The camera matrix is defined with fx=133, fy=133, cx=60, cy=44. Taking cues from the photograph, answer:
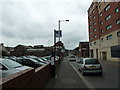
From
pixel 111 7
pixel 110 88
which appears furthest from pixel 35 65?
pixel 111 7

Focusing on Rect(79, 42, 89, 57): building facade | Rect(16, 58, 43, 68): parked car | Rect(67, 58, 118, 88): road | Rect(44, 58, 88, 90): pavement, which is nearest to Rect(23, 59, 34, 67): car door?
Rect(16, 58, 43, 68): parked car

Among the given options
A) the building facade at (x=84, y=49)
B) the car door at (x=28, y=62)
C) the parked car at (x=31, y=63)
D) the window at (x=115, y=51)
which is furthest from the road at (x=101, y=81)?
the building facade at (x=84, y=49)

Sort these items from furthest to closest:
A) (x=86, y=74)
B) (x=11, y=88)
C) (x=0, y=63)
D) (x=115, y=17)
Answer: (x=115, y=17) < (x=86, y=74) < (x=0, y=63) < (x=11, y=88)

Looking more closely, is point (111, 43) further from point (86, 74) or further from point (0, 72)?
point (0, 72)

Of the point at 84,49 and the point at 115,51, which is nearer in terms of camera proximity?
the point at 115,51

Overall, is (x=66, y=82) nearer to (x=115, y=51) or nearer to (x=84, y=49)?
(x=115, y=51)

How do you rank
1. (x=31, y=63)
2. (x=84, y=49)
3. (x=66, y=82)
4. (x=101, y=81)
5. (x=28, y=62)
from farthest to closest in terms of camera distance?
(x=84, y=49)
(x=28, y=62)
(x=31, y=63)
(x=101, y=81)
(x=66, y=82)

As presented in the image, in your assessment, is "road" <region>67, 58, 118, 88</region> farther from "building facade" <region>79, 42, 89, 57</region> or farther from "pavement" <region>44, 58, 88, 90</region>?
"building facade" <region>79, 42, 89, 57</region>

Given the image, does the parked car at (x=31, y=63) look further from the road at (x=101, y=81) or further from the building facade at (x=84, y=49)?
the building facade at (x=84, y=49)

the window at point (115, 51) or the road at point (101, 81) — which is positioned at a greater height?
the window at point (115, 51)

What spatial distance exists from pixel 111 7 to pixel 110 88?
28.7 metres

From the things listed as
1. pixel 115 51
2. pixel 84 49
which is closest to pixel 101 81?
pixel 115 51

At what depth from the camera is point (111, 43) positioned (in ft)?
102

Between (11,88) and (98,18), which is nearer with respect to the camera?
(11,88)
